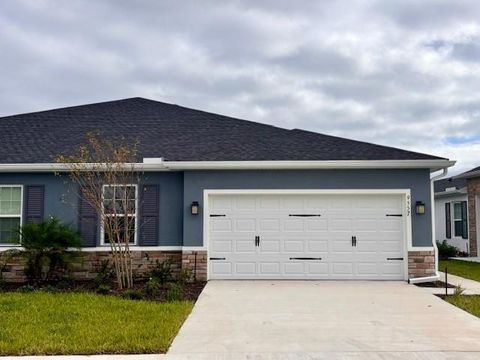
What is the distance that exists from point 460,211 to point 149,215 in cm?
1473

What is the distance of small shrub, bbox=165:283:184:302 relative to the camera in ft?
31.2

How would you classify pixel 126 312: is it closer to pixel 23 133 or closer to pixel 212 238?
pixel 212 238

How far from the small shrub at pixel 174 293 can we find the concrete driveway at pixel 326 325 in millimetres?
454

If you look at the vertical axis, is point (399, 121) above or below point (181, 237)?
above

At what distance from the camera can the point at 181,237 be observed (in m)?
12.5

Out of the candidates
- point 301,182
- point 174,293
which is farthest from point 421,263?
point 174,293

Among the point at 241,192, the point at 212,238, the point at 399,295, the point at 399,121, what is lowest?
the point at 399,295

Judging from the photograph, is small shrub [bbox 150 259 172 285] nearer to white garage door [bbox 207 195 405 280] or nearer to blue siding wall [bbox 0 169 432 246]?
blue siding wall [bbox 0 169 432 246]

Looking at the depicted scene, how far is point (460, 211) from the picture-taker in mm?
21734

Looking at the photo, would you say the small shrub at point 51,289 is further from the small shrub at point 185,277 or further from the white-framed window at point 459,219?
the white-framed window at point 459,219

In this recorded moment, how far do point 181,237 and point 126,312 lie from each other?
444 centimetres

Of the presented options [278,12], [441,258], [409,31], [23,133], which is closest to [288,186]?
[278,12]

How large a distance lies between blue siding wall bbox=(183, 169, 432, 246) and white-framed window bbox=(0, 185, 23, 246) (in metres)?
4.12

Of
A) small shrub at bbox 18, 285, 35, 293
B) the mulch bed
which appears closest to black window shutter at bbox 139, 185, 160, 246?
the mulch bed
